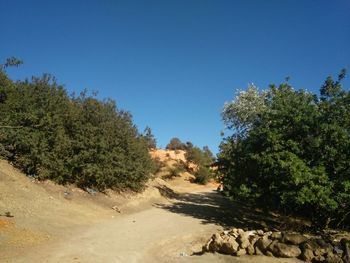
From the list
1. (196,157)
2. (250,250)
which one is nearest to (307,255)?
(250,250)

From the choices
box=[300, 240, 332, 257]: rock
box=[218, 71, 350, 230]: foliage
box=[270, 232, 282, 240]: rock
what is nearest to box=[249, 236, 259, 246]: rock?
box=[270, 232, 282, 240]: rock

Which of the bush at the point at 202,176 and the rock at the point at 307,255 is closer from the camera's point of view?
the rock at the point at 307,255

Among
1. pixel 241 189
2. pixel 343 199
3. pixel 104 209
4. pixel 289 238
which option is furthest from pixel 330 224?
pixel 104 209

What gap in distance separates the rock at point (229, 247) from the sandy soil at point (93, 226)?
0.33 meters

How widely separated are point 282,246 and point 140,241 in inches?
222

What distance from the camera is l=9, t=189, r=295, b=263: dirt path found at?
1255cm

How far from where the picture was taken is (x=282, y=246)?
13.5m

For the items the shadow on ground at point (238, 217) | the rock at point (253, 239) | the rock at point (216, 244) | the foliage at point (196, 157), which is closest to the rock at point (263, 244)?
the rock at point (253, 239)

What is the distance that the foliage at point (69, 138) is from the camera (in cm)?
2359

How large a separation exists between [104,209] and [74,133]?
6114mm

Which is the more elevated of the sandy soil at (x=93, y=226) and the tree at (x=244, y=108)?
the tree at (x=244, y=108)

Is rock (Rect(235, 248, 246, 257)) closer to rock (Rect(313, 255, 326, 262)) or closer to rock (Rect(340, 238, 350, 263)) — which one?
rock (Rect(313, 255, 326, 262))

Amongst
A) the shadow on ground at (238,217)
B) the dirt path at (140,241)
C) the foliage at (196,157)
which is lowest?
the dirt path at (140,241)

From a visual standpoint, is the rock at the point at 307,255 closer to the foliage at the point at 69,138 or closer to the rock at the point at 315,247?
the rock at the point at 315,247
